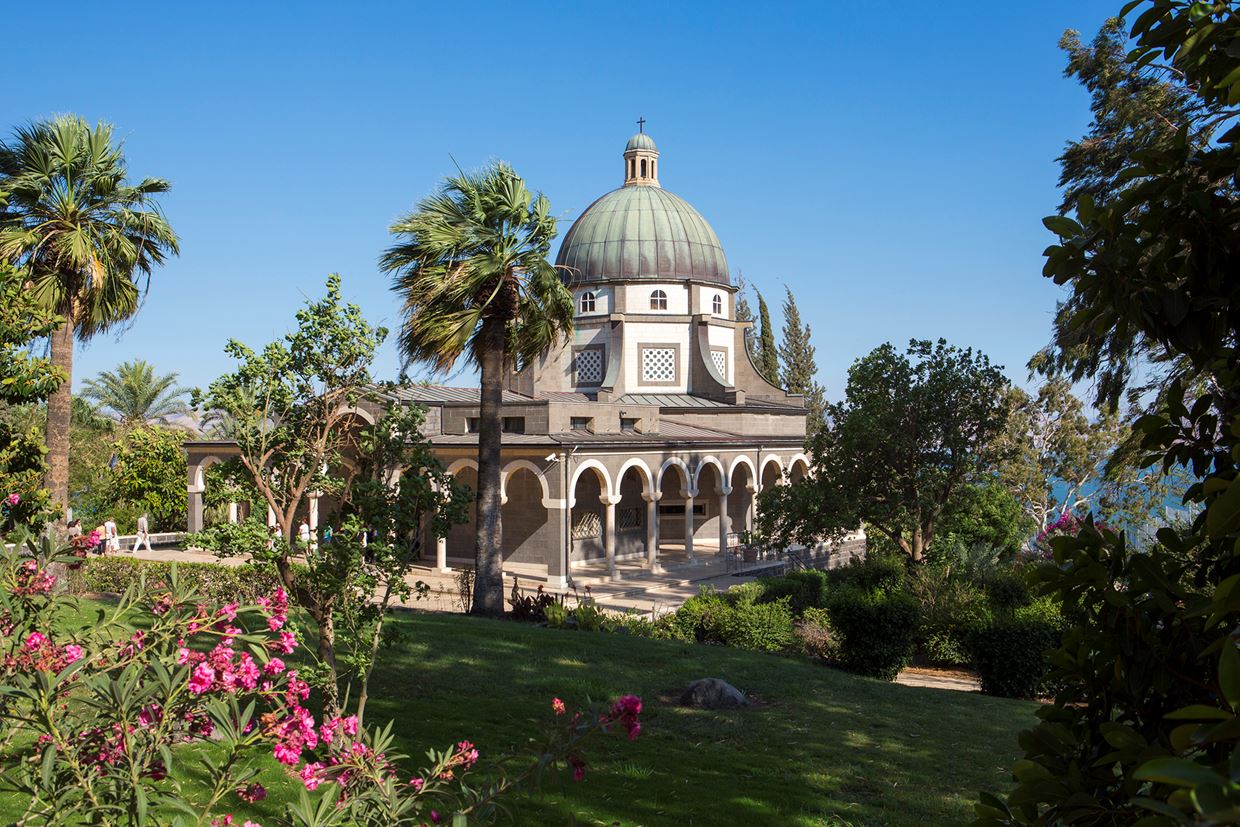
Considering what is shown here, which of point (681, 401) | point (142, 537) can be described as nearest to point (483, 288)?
point (142, 537)

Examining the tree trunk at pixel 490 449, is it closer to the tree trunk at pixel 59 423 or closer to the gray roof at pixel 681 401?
the tree trunk at pixel 59 423

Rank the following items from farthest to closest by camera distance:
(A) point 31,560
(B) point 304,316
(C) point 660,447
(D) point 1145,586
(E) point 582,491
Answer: (E) point 582,491
(C) point 660,447
(B) point 304,316
(A) point 31,560
(D) point 1145,586

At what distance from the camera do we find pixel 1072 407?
125ft

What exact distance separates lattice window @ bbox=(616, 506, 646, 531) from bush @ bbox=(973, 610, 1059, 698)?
2009cm

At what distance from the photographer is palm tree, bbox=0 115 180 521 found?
53.0 feet

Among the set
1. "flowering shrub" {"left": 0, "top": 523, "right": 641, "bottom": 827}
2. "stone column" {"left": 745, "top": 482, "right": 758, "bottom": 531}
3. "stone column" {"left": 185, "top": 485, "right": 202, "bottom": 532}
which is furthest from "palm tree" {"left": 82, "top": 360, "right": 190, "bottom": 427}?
"flowering shrub" {"left": 0, "top": 523, "right": 641, "bottom": 827}

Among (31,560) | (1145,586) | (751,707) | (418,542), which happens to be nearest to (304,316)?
(418,542)

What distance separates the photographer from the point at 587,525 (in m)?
33.4

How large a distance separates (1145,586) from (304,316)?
26.2ft

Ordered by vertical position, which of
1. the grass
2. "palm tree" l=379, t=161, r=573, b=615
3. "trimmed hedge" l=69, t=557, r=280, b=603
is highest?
"palm tree" l=379, t=161, r=573, b=615

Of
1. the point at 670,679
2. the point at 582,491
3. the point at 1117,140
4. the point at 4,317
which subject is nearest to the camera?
the point at 4,317

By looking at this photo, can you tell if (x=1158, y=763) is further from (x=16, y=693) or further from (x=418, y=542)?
(x=418, y=542)

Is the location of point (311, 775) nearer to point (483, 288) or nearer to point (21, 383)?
point (21, 383)

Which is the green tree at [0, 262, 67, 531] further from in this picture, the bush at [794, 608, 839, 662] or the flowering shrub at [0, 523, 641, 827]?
the bush at [794, 608, 839, 662]
